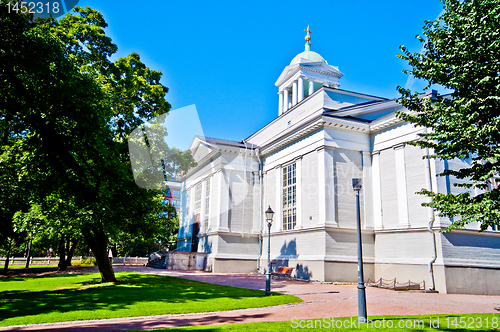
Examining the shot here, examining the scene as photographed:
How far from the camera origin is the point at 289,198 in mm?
27078

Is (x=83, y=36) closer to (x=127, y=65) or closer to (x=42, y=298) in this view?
(x=127, y=65)

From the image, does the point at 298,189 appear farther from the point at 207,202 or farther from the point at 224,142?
the point at 207,202

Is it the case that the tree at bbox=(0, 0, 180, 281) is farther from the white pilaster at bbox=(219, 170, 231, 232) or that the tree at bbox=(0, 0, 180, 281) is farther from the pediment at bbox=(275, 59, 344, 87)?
the pediment at bbox=(275, 59, 344, 87)

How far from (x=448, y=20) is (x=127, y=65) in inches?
628

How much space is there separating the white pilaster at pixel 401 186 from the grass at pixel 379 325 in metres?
11.4

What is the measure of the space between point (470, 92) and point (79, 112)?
13825 mm

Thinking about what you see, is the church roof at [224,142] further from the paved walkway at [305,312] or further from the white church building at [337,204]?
the paved walkway at [305,312]

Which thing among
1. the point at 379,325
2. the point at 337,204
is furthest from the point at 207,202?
the point at 379,325

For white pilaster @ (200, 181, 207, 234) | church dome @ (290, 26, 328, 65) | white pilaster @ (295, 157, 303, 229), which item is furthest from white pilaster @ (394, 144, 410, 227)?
church dome @ (290, 26, 328, 65)

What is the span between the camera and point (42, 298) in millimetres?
14031

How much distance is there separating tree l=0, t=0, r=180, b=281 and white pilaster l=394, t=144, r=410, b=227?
48.0 ft

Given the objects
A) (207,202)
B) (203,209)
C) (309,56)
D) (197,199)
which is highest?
(309,56)

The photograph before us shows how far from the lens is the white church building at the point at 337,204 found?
62.2 feet

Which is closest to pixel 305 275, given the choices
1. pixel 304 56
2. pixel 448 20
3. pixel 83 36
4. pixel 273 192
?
pixel 273 192
